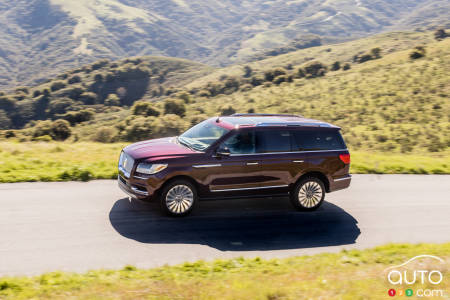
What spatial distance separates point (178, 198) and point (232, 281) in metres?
3.03

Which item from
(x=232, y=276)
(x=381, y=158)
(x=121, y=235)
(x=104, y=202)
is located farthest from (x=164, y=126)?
(x=232, y=276)

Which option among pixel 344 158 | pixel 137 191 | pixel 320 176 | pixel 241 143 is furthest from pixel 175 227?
pixel 344 158

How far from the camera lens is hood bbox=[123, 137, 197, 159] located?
8297 millimetres

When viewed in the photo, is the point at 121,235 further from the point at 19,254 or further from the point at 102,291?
the point at 102,291

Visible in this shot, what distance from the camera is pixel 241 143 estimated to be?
8844mm

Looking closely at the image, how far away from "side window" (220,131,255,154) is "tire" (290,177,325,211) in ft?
4.52

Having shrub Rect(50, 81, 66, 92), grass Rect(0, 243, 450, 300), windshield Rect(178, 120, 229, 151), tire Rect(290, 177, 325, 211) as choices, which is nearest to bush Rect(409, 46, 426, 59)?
tire Rect(290, 177, 325, 211)

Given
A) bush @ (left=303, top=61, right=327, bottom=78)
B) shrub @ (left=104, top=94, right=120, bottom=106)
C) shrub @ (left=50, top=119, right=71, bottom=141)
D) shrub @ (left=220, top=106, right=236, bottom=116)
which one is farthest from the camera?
shrub @ (left=104, top=94, right=120, bottom=106)

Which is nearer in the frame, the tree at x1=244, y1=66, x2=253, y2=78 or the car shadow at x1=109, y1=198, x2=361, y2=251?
the car shadow at x1=109, y1=198, x2=361, y2=251

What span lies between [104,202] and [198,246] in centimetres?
276

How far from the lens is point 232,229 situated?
8117 mm

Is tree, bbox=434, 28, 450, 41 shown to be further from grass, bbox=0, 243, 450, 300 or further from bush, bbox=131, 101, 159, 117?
grass, bbox=0, 243, 450, 300

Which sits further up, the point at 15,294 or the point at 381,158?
the point at 381,158

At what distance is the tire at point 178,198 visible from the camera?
8242 mm
